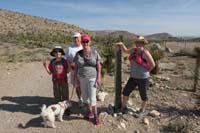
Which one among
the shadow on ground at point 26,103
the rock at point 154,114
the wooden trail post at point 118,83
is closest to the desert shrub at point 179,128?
the rock at point 154,114

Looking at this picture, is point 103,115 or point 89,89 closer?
point 89,89

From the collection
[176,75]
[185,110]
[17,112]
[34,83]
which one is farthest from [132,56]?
[176,75]

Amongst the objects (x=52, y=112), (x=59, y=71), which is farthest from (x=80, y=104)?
(x=52, y=112)

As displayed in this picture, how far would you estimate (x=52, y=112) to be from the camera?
578 cm

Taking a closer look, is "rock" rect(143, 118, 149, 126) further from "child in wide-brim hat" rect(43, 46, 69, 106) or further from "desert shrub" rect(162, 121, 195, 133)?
"child in wide-brim hat" rect(43, 46, 69, 106)

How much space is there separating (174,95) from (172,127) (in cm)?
252

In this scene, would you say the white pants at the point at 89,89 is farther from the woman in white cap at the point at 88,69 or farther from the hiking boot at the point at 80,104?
the hiking boot at the point at 80,104

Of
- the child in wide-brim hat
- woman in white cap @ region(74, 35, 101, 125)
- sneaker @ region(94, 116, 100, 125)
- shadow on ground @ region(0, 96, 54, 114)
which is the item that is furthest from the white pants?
shadow on ground @ region(0, 96, 54, 114)

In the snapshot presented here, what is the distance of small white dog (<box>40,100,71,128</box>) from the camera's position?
5.68m

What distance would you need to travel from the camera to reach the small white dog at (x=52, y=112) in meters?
5.68

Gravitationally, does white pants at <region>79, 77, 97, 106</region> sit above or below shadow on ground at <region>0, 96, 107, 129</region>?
above

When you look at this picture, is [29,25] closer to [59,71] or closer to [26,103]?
[26,103]

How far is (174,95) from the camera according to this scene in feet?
27.3

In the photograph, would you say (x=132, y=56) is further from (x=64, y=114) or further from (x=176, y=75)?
(x=176, y=75)
